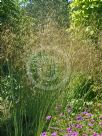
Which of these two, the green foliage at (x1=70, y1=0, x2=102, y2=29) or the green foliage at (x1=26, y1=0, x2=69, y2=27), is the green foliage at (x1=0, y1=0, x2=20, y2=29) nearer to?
the green foliage at (x1=26, y1=0, x2=69, y2=27)

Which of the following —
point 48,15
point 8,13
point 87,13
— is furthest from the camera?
point 87,13

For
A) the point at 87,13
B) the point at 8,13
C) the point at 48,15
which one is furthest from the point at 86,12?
the point at 48,15

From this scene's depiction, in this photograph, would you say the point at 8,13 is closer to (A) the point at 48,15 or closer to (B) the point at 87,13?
(A) the point at 48,15

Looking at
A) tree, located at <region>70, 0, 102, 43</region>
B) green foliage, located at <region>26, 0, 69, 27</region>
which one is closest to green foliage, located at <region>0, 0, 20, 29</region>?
green foliage, located at <region>26, 0, 69, 27</region>

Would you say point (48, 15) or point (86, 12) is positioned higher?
point (86, 12)

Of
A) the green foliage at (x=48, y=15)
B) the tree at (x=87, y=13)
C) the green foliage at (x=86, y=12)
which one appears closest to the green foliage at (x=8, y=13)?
the green foliage at (x=48, y=15)

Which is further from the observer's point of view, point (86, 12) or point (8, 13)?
point (86, 12)

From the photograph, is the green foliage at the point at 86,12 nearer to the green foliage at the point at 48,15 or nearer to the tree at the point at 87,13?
the tree at the point at 87,13

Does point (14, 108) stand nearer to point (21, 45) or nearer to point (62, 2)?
point (21, 45)

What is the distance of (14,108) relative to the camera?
12.6 ft

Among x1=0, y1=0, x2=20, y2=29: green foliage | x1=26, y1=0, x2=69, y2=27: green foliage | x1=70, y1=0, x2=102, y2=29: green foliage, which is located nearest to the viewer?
x1=26, y1=0, x2=69, y2=27: green foliage

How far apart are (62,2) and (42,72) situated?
91.6 feet

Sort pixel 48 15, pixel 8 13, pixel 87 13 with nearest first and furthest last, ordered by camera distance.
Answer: pixel 48 15, pixel 8 13, pixel 87 13

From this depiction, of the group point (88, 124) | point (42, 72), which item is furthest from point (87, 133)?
point (42, 72)
